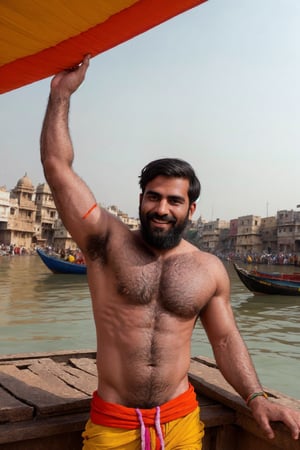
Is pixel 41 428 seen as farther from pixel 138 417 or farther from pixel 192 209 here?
pixel 192 209

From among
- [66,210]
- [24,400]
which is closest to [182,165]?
[66,210]

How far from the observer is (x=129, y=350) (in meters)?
2.07

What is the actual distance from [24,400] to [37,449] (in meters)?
0.27

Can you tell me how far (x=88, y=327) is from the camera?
39.0 ft

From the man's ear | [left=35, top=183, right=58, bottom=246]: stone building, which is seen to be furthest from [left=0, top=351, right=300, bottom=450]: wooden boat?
[left=35, top=183, right=58, bottom=246]: stone building

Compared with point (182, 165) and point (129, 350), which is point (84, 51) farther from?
point (129, 350)

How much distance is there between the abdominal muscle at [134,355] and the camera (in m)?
2.07

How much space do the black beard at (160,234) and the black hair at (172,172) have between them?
189 mm

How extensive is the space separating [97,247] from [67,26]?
1.07m

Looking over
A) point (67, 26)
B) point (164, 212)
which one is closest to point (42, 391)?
point (164, 212)

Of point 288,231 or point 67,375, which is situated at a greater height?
point 288,231

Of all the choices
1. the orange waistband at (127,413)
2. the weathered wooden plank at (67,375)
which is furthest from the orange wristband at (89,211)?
the weathered wooden plank at (67,375)

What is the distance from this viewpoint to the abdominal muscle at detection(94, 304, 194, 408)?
81.7 inches

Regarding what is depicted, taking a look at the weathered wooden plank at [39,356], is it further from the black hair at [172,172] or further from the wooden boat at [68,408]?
the black hair at [172,172]
